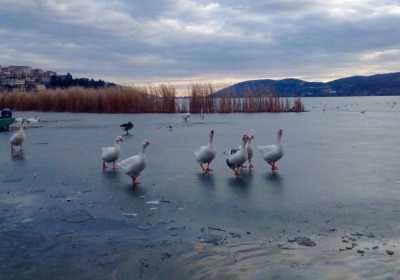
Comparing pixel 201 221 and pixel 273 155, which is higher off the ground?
pixel 273 155

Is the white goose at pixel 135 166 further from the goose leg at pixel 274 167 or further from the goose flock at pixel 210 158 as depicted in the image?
the goose leg at pixel 274 167

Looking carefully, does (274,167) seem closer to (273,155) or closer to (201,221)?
(273,155)

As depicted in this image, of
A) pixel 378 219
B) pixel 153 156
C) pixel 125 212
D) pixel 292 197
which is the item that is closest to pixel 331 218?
pixel 378 219

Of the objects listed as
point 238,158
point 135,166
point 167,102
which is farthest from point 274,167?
point 167,102

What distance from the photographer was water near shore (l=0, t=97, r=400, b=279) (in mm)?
5617

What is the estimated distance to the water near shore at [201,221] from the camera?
5617 millimetres

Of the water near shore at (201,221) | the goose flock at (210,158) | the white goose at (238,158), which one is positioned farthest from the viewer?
the white goose at (238,158)

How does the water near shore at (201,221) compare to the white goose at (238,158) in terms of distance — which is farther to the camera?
the white goose at (238,158)

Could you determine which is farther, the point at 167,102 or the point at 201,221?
the point at 167,102

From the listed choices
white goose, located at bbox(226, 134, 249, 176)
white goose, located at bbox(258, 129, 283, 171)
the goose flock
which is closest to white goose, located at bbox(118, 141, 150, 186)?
the goose flock

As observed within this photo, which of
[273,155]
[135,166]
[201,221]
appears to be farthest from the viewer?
[273,155]

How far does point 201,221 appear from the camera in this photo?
7.41 metres

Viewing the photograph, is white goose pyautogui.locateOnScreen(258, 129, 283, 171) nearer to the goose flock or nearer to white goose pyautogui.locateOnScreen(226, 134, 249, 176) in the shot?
the goose flock

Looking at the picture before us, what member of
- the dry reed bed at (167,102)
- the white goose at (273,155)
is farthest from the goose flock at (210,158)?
the dry reed bed at (167,102)
